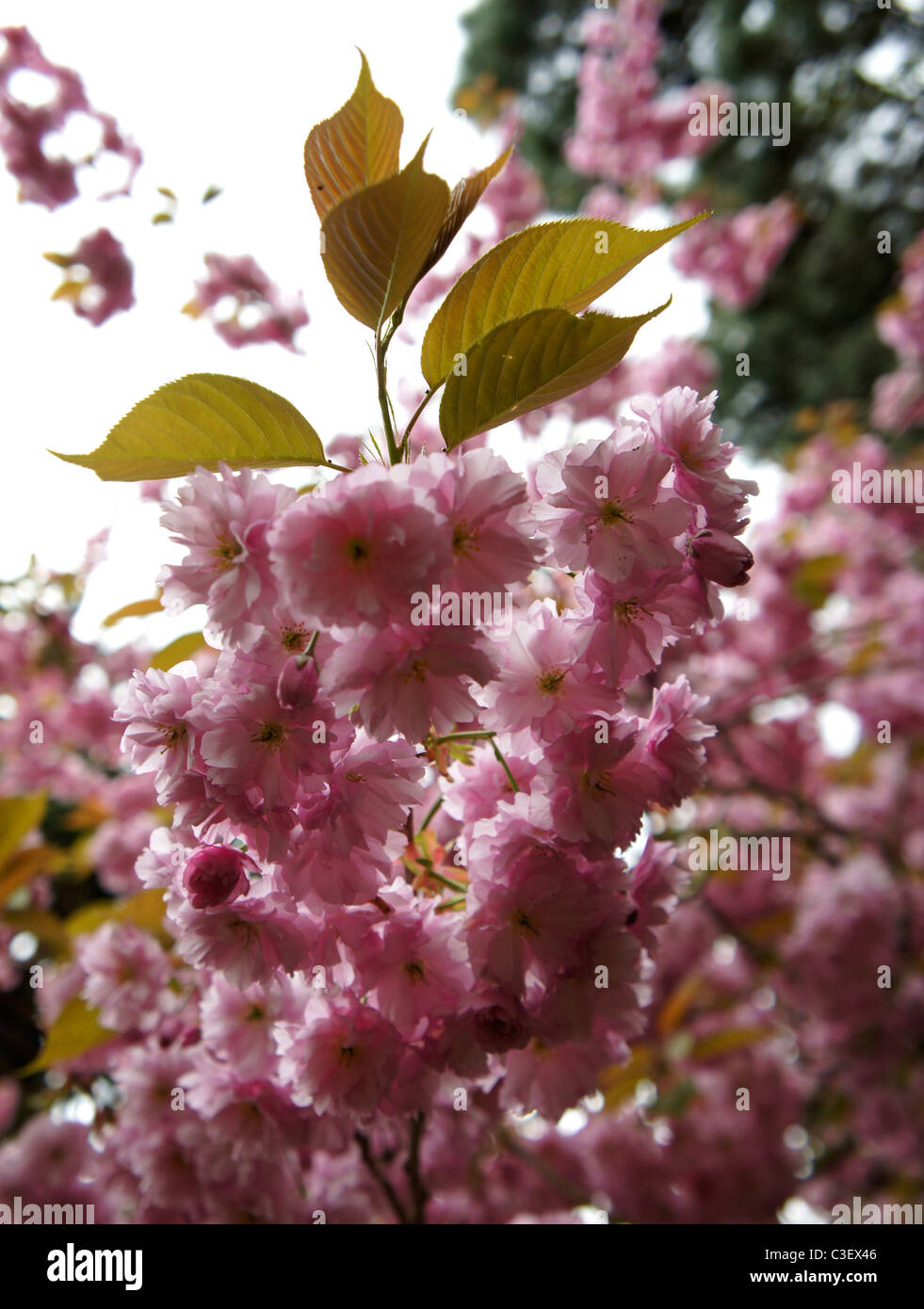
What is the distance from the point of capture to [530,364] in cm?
68

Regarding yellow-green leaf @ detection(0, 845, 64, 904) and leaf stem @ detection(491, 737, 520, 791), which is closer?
leaf stem @ detection(491, 737, 520, 791)

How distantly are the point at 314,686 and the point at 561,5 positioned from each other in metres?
9.34

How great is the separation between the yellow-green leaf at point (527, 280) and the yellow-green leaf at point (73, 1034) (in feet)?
3.70

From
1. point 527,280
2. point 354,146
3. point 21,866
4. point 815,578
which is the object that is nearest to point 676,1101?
point 21,866

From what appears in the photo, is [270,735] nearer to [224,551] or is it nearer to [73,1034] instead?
[224,551]

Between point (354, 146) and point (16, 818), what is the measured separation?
150 cm

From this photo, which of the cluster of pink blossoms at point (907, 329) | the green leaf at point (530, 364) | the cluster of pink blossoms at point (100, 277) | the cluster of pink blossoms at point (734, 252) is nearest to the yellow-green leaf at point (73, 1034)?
the green leaf at point (530, 364)

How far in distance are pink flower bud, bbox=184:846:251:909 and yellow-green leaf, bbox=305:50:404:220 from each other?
585 millimetres

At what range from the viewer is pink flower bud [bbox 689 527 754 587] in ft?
2.16

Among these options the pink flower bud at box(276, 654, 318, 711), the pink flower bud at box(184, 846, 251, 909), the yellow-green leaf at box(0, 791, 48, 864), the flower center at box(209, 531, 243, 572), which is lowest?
the yellow-green leaf at box(0, 791, 48, 864)

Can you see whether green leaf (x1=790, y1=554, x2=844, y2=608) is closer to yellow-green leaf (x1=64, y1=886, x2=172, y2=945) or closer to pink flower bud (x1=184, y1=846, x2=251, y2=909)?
yellow-green leaf (x1=64, y1=886, x2=172, y2=945)

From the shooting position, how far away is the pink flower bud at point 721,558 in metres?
0.66

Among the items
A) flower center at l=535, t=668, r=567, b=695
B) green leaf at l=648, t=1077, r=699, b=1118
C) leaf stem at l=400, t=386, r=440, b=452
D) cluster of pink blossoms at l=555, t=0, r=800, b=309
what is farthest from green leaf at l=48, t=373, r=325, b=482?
cluster of pink blossoms at l=555, t=0, r=800, b=309
